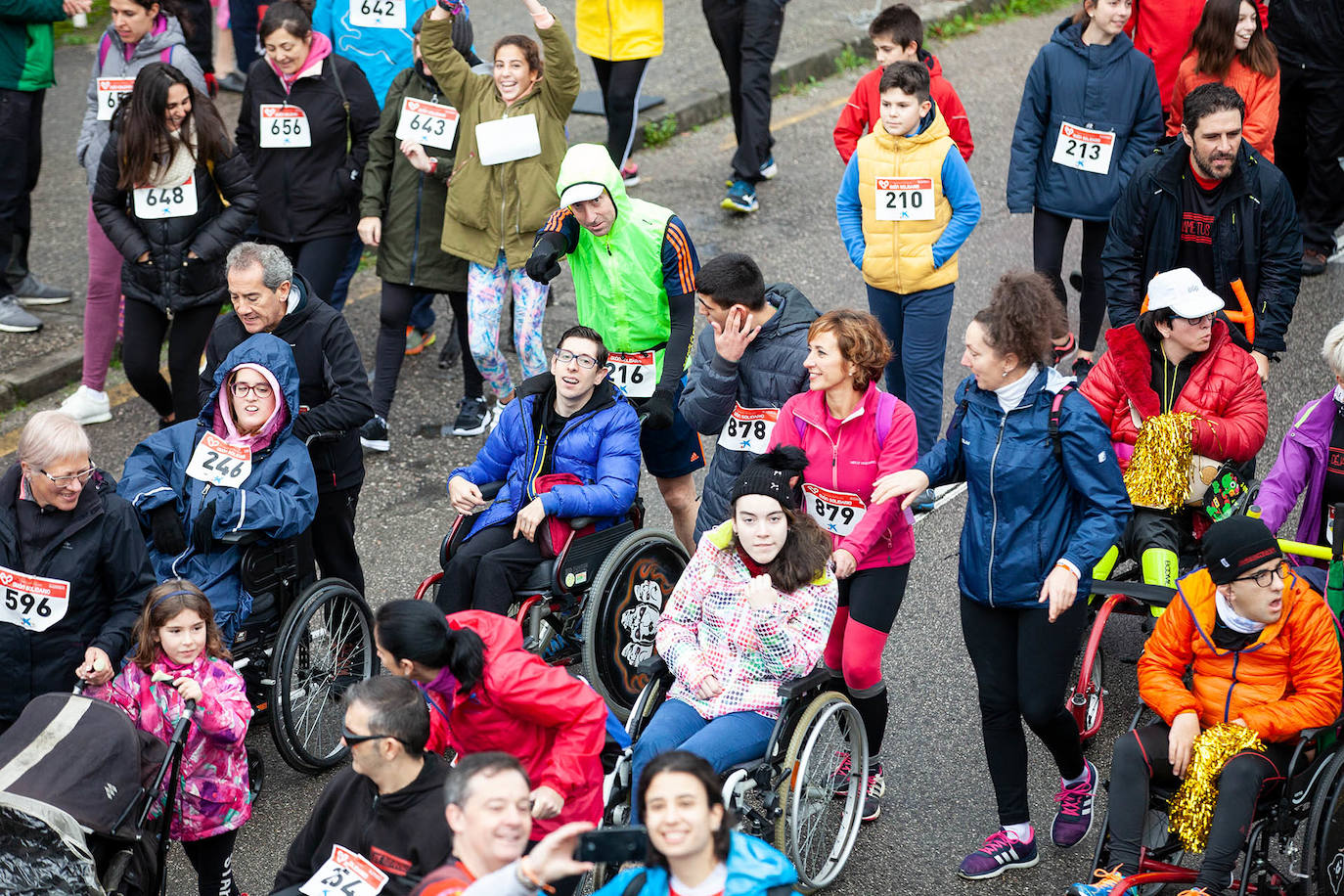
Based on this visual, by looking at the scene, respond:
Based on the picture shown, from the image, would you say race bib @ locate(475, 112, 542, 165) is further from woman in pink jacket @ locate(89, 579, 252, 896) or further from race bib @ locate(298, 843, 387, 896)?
race bib @ locate(298, 843, 387, 896)

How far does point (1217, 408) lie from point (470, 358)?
387cm

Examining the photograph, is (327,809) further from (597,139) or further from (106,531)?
(597,139)

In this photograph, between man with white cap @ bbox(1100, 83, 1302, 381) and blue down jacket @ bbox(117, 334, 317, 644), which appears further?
man with white cap @ bbox(1100, 83, 1302, 381)

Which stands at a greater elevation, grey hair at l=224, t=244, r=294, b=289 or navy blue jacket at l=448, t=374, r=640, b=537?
grey hair at l=224, t=244, r=294, b=289

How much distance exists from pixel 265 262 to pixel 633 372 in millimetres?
1572

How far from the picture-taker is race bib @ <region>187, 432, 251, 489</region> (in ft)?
17.6

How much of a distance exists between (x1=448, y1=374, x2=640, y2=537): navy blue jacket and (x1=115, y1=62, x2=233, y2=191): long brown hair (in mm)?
2253

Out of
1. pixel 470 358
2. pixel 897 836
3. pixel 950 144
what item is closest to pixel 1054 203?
pixel 950 144

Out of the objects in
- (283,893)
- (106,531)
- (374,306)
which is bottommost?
(374,306)

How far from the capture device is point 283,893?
4.04 meters

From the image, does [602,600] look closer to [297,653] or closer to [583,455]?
[583,455]

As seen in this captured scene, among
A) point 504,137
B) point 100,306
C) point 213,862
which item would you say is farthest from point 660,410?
point 100,306

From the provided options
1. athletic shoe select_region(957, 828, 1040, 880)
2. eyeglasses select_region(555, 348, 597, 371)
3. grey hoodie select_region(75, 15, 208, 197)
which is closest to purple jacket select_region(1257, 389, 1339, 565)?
athletic shoe select_region(957, 828, 1040, 880)

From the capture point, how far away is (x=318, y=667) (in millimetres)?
5523
